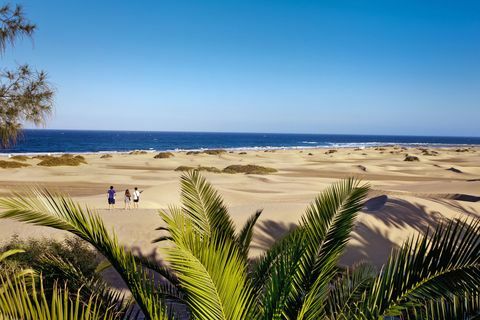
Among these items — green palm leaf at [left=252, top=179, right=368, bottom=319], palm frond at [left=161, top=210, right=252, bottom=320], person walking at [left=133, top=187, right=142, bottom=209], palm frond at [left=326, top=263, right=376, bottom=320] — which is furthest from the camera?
person walking at [left=133, top=187, right=142, bottom=209]

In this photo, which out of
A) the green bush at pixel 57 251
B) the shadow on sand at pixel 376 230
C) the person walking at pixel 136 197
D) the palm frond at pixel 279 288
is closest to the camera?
the palm frond at pixel 279 288

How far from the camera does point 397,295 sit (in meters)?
3.71

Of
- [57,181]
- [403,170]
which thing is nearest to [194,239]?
[57,181]

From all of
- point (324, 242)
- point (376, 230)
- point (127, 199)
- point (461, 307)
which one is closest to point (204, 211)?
point (324, 242)

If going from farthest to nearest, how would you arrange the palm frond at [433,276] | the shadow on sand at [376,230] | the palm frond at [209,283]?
the shadow on sand at [376,230], the palm frond at [433,276], the palm frond at [209,283]

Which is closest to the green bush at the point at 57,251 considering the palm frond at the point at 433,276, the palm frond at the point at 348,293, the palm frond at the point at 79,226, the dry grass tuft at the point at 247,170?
the palm frond at the point at 79,226

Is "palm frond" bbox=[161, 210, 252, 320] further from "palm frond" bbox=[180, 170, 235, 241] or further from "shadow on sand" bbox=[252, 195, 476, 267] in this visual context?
"shadow on sand" bbox=[252, 195, 476, 267]

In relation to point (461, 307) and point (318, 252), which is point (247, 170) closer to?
point (318, 252)

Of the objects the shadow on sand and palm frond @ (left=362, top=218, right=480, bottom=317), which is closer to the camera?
palm frond @ (left=362, top=218, right=480, bottom=317)

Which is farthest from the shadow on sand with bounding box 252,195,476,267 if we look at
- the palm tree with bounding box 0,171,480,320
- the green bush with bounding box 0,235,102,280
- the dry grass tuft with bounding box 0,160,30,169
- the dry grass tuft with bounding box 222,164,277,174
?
the dry grass tuft with bounding box 0,160,30,169

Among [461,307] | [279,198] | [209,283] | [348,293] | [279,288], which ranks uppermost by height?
[209,283]

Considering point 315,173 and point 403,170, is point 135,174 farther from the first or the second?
point 403,170

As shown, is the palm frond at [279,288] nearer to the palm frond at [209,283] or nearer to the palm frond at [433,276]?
the palm frond at [209,283]

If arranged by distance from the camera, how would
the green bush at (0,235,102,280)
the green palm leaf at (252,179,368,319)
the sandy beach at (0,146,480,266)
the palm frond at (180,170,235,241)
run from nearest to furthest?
the green palm leaf at (252,179,368,319)
the palm frond at (180,170,235,241)
the green bush at (0,235,102,280)
the sandy beach at (0,146,480,266)
